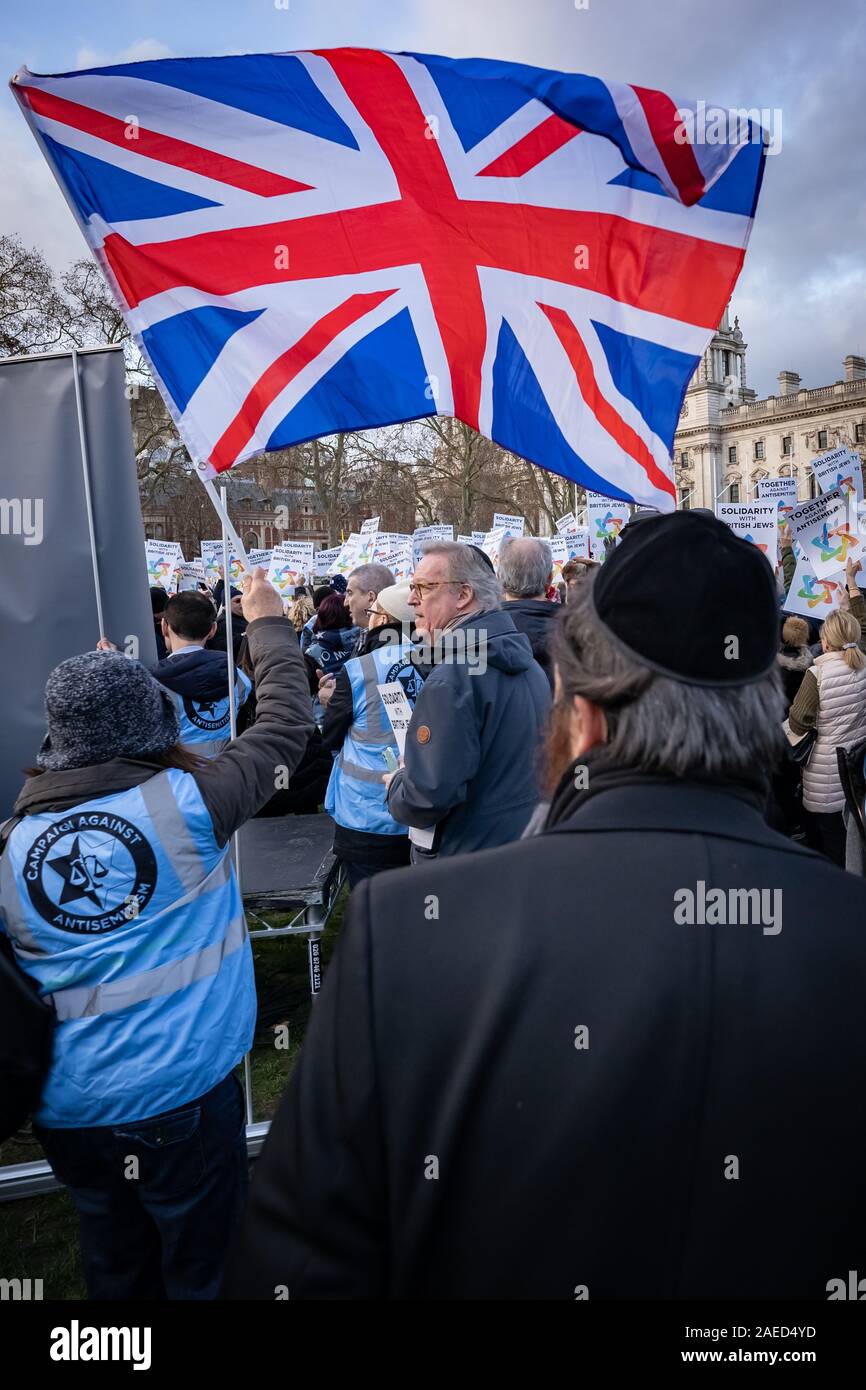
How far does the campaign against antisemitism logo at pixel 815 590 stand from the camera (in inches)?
307

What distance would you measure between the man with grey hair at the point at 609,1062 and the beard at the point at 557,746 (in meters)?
Answer: 0.15

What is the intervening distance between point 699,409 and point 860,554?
85529 millimetres

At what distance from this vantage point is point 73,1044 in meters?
2.08

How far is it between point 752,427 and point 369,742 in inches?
3462

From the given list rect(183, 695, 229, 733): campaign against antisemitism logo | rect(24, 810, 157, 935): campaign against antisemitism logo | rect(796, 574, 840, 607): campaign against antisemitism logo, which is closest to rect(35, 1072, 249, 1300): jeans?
rect(24, 810, 157, 935): campaign against antisemitism logo

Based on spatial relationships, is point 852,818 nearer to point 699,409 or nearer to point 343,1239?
point 343,1239

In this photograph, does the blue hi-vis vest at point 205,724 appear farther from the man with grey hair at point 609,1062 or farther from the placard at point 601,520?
the placard at point 601,520

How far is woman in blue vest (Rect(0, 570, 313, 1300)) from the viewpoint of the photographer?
203 centimetres

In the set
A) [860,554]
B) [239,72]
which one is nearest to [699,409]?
[860,554]

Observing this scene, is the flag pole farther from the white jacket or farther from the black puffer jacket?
the white jacket

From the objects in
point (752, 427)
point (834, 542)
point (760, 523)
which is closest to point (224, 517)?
A: point (834, 542)

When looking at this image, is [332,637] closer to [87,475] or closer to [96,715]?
[87,475]

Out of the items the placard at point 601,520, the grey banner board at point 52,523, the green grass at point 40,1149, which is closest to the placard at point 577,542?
the placard at point 601,520

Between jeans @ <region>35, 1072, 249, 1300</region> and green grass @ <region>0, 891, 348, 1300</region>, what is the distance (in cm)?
31
